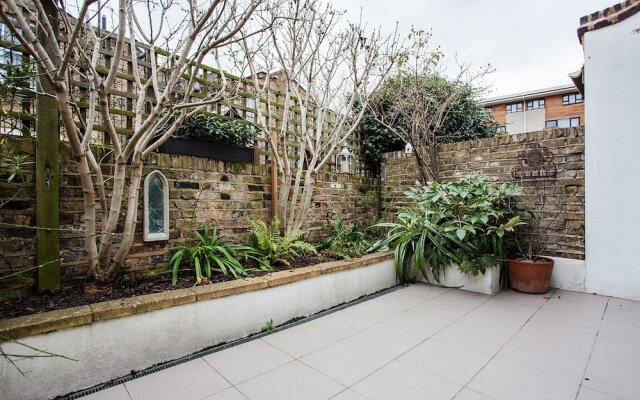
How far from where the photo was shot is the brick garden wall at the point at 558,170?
3.39 meters

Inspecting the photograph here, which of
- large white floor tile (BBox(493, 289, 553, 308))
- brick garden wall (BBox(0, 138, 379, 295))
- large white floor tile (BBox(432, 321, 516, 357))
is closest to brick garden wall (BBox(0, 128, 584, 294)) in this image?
brick garden wall (BBox(0, 138, 379, 295))

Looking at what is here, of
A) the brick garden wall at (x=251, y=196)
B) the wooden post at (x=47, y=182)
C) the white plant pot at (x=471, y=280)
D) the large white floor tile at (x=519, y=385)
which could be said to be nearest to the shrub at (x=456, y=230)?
the white plant pot at (x=471, y=280)

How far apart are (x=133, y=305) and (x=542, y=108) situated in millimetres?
20106

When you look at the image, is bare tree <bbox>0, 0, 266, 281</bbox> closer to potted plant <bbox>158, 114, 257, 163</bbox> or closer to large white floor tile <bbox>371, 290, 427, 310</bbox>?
potted plant <bbox>158, 114, 257, 163</bbox>

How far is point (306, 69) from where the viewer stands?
371 centimetres

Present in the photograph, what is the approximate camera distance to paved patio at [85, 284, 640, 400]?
5.36 feet

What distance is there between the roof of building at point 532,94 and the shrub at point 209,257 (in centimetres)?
1581

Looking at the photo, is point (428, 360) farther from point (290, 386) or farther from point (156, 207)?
point (156, 207)

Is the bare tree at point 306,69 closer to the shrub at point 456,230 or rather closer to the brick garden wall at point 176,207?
the brick garden wall at point 176,207

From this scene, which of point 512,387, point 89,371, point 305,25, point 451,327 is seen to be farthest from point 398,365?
point 305,25

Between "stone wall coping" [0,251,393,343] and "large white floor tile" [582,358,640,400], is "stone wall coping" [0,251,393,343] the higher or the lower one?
the higher one

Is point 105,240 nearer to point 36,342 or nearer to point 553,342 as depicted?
point 36,342

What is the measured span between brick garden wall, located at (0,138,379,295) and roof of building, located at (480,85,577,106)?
47.5 feet

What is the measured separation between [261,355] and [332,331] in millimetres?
622
